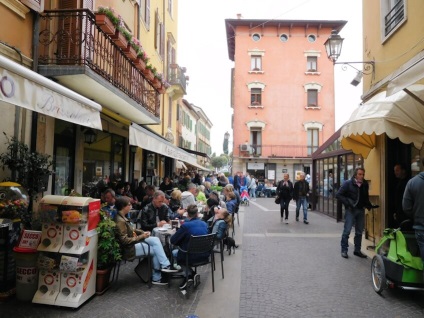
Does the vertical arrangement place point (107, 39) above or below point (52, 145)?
above

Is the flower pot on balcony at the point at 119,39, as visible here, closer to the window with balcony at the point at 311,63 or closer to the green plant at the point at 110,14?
the green plant at the point at 110,14

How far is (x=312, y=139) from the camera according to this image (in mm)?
33125

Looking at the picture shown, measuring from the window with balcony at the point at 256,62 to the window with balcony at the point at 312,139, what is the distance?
7702mm

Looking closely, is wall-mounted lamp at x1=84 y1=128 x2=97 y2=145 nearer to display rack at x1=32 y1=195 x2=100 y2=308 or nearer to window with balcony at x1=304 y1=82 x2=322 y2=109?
display rack at x1=32 y1=195 x2=100 y2=308

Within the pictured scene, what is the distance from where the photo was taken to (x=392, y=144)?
8195 millimetres

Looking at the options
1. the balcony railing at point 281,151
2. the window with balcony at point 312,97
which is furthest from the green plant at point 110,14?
the window with balcony at point 312,97

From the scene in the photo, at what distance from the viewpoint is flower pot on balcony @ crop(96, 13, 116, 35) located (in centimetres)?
728

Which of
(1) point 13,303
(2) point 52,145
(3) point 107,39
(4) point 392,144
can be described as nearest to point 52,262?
(1) point 13,303

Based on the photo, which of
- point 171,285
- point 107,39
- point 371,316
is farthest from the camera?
point 107,39

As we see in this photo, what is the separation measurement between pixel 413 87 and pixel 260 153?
87.5 ft

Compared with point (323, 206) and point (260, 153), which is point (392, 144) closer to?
point (323, 206)

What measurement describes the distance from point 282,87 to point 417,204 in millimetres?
29824

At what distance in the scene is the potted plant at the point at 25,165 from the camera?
5547 mm

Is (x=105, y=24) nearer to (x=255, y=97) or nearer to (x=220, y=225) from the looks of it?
(x=220, y=225)
